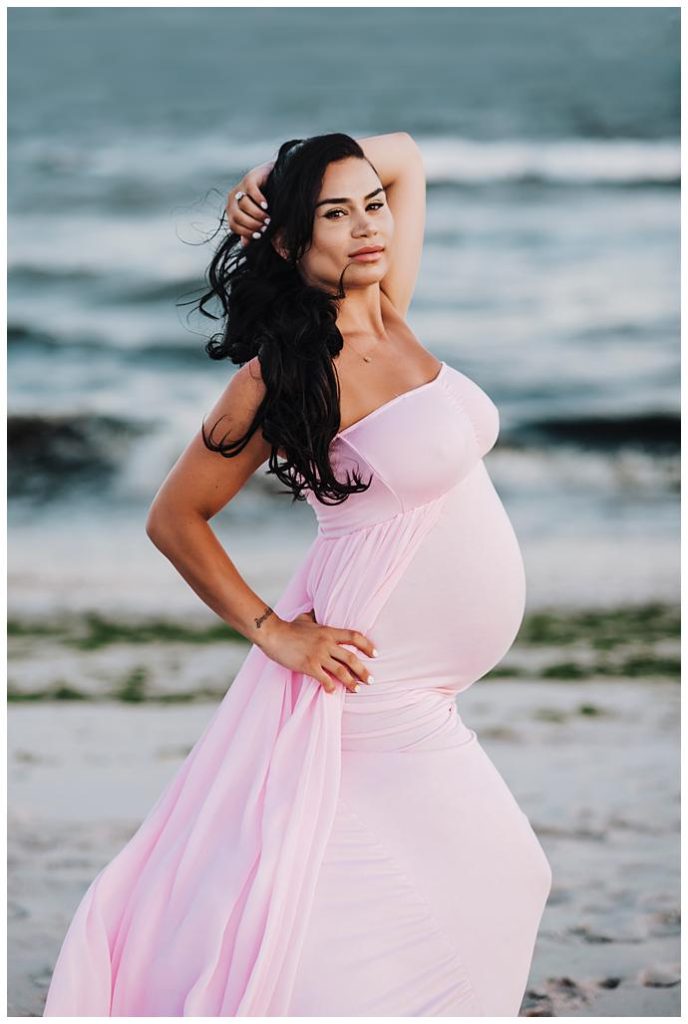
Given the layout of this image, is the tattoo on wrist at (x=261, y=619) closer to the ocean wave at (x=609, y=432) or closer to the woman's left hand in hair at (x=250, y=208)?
the woman's left hand in hair at (x=250, y=208)

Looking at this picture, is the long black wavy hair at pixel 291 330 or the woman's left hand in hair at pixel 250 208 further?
the woman's left hand in hair at pixel 250 208

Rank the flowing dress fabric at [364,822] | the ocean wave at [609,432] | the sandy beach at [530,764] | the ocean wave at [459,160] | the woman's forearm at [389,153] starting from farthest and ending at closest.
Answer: the ocean wave at [459,160]
the ocean wave at [609,432]
the sandy beach at [530,764]
the woman's forearm at [389,153]
the flowing dress fabric at [364,822]

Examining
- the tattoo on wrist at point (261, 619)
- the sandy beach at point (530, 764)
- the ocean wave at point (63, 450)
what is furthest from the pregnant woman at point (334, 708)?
the ocean wave at point (63, 450)

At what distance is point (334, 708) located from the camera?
2707mm

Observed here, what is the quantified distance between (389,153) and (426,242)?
16281 millimetres

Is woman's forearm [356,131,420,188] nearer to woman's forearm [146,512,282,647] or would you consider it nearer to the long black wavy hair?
the long black wavy hair

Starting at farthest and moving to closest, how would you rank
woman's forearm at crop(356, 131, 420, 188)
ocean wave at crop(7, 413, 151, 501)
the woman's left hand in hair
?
ocean wave at crop(7, 413, 151, 501) < woman's forearm at crop(356, 131, 420, 188) < the woman's left hand in hair

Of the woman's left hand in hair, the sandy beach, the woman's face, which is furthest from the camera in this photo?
the sandy beach

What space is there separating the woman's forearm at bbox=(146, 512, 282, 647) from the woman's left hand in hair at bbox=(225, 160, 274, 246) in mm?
634

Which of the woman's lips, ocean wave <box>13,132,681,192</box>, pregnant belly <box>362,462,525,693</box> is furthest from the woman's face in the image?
ocean wave <box>13,132,681,192</box>

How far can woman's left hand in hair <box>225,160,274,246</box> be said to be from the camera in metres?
2.82

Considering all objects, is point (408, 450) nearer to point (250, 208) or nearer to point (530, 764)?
point (250, 208)

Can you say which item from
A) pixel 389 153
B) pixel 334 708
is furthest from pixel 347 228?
pixel 334 708

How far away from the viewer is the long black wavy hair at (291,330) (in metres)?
2.59
